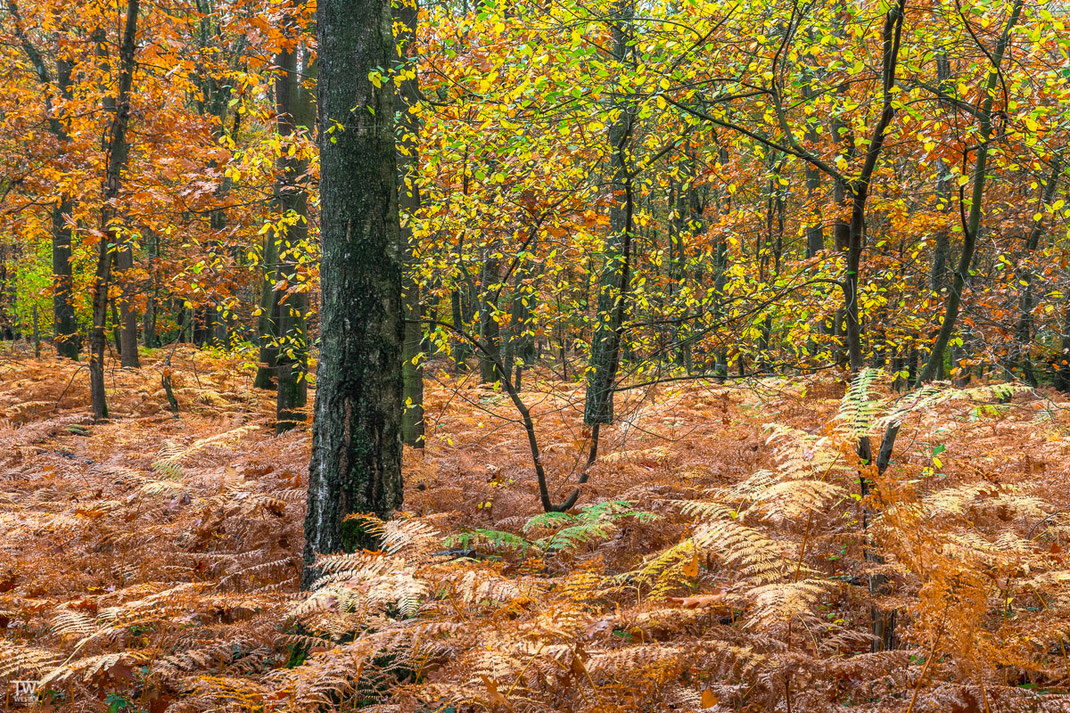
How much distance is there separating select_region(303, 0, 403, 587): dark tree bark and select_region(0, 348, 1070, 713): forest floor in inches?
18.3

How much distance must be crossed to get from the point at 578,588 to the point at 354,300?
2049mm

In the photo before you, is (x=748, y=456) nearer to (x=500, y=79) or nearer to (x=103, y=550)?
(x=500, y=79)

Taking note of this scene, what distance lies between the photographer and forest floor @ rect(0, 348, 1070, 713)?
2.10 metres

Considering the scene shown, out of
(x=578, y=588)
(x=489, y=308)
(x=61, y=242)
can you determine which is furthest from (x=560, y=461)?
(x=61, y=242)

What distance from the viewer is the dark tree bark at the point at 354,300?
3549 millimetres

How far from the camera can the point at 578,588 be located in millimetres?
2412

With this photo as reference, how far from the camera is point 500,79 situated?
5.49 m

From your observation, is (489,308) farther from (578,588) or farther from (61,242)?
(61,242)

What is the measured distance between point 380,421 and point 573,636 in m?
1.92

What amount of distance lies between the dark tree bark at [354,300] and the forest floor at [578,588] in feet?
1.53

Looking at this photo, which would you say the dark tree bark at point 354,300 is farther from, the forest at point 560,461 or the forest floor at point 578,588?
the forest floor at point 578,588

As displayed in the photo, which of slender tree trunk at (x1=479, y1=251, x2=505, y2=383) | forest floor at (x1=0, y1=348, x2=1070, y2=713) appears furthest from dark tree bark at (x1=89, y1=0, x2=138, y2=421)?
slender tree trunk at (x1=479, y1=251, x2=505, y2=383)

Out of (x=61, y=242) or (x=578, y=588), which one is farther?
(x=61, y=242)

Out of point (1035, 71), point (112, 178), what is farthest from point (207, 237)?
point (1035, 71)
